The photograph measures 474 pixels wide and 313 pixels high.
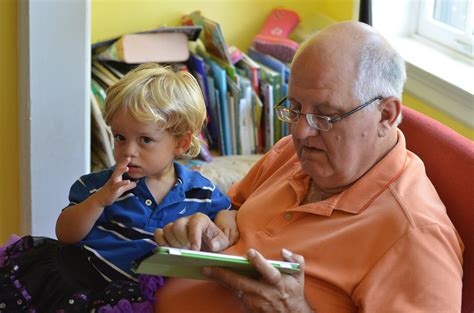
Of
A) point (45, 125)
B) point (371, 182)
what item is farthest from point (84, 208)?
point (45, 125)

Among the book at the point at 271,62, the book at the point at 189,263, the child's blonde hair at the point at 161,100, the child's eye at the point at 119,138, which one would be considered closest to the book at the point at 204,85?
the book at the point at 271,62

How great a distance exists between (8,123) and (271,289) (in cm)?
147

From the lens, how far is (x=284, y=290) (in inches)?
57.4

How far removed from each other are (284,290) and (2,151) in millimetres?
1513

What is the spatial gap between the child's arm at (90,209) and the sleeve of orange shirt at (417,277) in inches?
21.9

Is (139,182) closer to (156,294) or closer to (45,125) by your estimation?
(156,294)

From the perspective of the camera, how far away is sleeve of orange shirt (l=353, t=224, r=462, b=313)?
1433 millimetres

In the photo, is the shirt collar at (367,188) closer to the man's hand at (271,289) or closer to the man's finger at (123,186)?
the man's hand at (271,289)

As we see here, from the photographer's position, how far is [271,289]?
4.78 feet

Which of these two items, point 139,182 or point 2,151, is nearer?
point 139,182

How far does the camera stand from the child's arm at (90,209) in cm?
169

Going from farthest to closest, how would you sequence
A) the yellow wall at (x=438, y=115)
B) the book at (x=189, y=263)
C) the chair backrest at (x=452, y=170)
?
1. the yellow wall at (x=438, y=115)
2. the chair backrest at (x=452, y=170)
3. the book at (x=189, y=263)

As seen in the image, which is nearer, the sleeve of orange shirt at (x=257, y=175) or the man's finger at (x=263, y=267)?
the man's finger at (x=263, y=267)

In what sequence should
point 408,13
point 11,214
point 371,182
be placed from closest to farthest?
point 371,182, point 11,214, point 408,13
